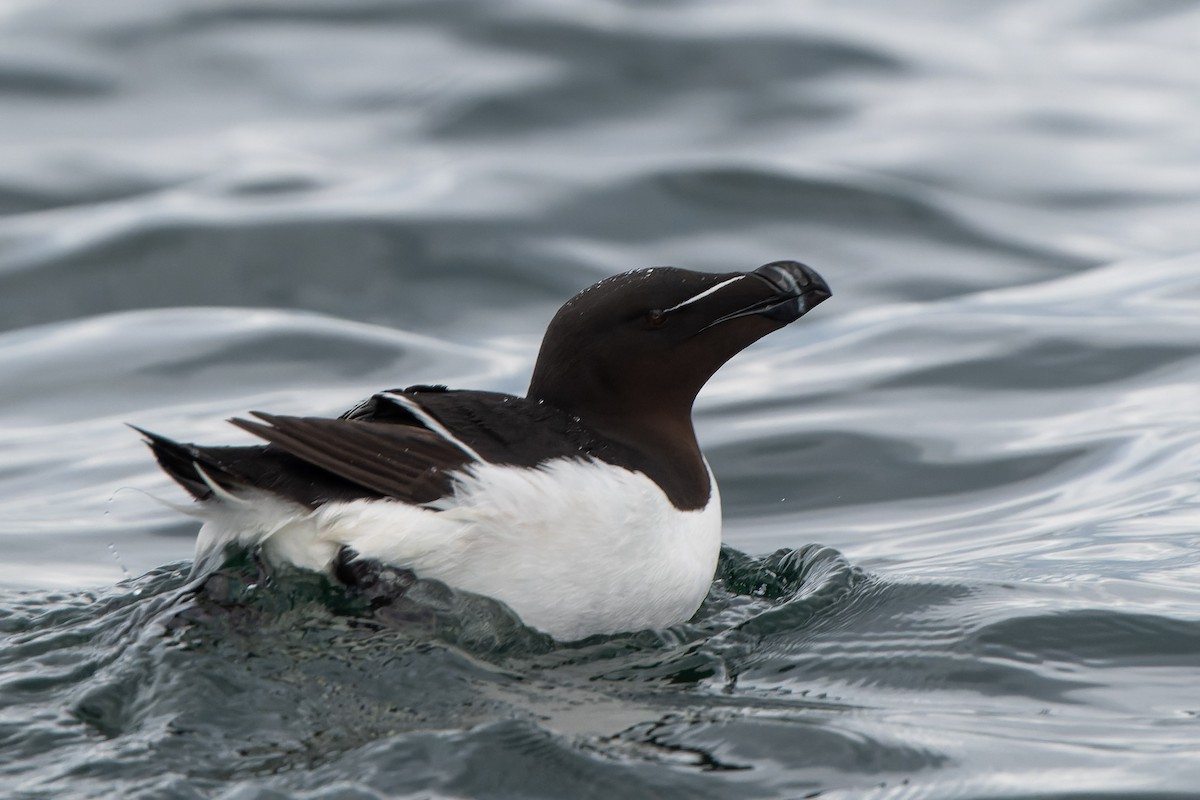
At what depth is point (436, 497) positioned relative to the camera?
4.26 m

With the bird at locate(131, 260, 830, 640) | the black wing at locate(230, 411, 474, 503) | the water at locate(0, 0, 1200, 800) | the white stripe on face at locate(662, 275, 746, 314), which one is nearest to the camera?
the water at locate(0, 0, 1200, 800)

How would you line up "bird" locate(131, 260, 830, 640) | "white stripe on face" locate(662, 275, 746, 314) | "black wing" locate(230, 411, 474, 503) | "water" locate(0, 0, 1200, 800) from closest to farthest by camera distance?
"water" locate(0, 0, 1200, 800) < "black wing" locate(230, 411, 474, 503) < "bird" locate(131, 260, 830, 640) < "white stripe on face" locate(662, 275, 746, 314)

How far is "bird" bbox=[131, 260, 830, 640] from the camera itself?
424 centimetres

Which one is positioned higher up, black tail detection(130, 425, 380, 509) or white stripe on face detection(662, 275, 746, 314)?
white stripe on face detection(662, 275, 746, 314)

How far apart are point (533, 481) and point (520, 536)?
0.14m

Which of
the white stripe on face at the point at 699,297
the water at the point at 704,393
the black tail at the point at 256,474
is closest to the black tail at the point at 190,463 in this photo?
the black tail at the point at 256,474

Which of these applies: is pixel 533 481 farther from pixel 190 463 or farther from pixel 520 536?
pixel 190 463

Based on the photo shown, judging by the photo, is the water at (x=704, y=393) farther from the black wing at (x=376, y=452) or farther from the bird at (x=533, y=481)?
the black wing at (x=376, y=452)

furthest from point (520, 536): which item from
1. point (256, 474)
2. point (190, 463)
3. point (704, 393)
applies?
point (704, 393)

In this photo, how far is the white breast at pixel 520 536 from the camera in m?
4.25

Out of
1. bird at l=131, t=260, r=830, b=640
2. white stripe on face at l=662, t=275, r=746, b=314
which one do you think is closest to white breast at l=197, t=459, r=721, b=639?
bird at l=131, t=260, r=830, b=640

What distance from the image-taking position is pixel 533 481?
4309mm

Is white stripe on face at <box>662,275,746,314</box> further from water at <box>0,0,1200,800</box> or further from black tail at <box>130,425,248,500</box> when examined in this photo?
black tail at <box>130,425,248,500</box>

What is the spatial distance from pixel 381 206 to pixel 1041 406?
4.55 meters
